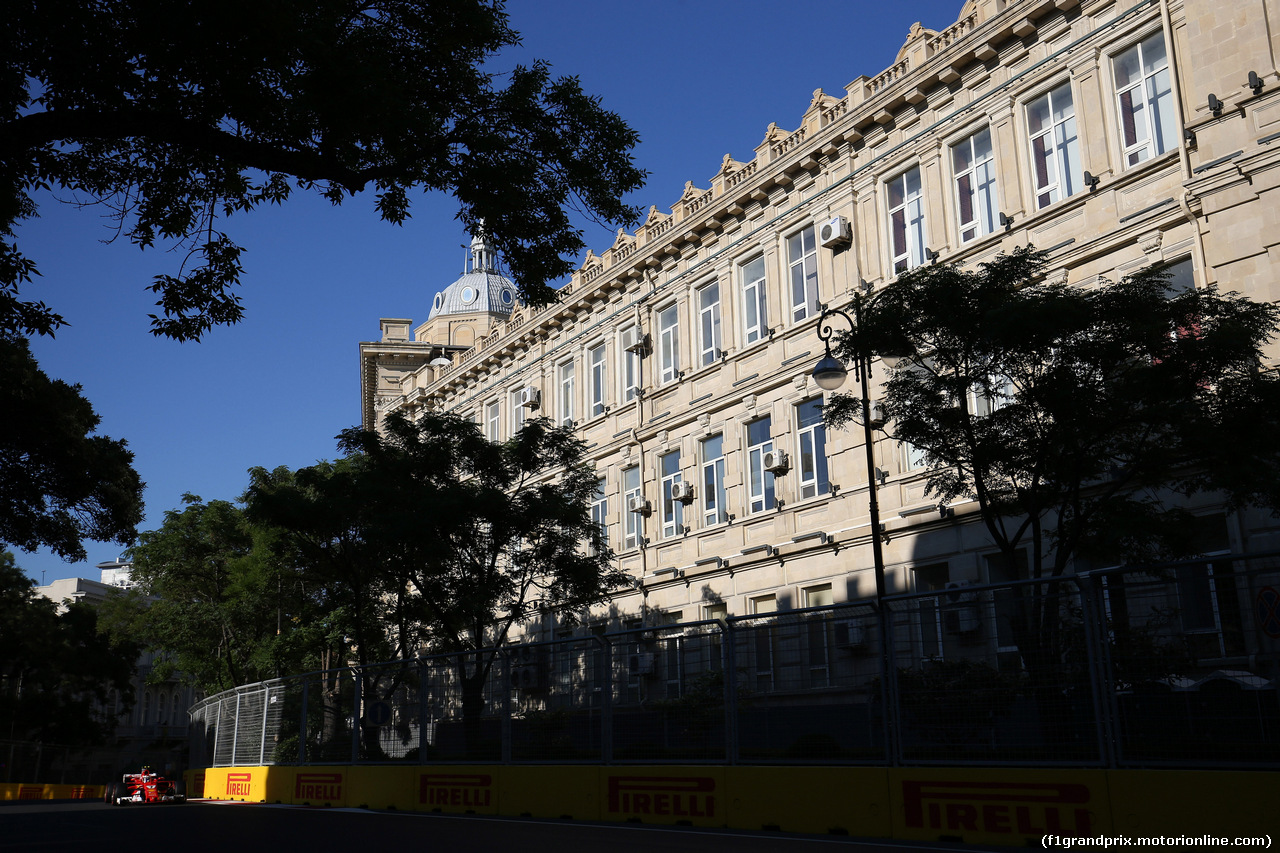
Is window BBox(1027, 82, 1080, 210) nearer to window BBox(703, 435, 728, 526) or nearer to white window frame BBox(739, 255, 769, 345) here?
white window frame BBox(739, 255, 769, 345)

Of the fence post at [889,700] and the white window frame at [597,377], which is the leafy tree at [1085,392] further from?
the white window frame at [597,377]

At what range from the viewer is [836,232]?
84.5 feet

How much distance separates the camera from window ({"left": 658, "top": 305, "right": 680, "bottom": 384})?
31.9 m

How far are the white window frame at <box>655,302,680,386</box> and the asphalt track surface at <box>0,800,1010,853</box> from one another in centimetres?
1696

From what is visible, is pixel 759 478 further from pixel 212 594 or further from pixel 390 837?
pixel 212 594

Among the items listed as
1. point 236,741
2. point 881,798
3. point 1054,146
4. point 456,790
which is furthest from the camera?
point 236,741

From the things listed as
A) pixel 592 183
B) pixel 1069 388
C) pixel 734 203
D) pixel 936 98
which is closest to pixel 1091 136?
pixel 936 98

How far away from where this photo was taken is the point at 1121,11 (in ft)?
68.6

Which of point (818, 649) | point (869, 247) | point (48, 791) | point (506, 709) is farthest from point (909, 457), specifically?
point (48, 791)

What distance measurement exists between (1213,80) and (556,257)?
43.0ft

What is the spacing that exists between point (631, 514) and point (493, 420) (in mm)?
10618

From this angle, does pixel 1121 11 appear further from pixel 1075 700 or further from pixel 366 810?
pixel 366 810

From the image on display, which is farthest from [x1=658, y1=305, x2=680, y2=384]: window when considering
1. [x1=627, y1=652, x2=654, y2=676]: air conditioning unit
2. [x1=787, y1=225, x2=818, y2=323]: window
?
[x1=627, y1=652, x2=654, y2=676]: air conditioning unit

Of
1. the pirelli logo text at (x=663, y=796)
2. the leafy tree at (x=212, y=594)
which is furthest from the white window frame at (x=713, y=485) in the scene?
the leafy tree at (x=212, y=594)
